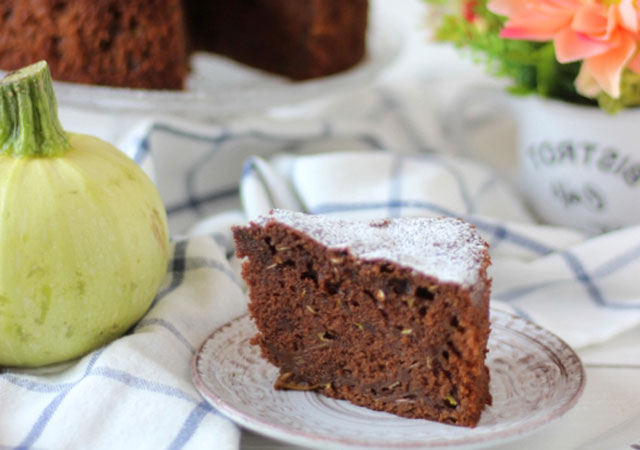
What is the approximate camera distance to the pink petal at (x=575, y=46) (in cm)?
120

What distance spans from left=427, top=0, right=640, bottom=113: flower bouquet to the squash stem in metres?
0.71

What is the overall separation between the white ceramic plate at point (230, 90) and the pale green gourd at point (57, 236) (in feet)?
1.30

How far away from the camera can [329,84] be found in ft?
5.37

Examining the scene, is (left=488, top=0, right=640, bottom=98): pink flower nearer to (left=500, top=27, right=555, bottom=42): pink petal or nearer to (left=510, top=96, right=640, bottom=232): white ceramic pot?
(left=500, top=27, right=555, bottom=42): pink petal

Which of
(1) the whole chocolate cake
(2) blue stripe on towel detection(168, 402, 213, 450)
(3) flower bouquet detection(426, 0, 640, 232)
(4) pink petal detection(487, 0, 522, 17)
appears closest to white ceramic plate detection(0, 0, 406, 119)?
(1) the whole chocolate cake

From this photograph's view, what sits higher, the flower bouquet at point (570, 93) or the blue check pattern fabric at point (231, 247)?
the flower bouquet at point (570, 93)

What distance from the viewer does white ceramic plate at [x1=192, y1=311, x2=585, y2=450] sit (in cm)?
78

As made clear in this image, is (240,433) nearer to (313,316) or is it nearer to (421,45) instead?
(313,316)

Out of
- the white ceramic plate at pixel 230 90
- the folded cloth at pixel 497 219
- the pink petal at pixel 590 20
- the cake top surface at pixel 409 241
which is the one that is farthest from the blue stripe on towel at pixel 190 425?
the pink petal at pixel 590 20

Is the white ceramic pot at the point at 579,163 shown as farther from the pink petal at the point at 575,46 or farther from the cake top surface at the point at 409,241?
the cake top surface at the point at 409,241

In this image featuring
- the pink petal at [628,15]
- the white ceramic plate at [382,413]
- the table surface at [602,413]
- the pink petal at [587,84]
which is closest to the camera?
the white ceramic plate at [382,413]

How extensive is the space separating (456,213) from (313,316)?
54 centimetres

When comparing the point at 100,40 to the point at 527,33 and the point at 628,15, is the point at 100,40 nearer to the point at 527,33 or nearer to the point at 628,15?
the point at 527,33

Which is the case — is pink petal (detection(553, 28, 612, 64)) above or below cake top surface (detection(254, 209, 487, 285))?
above
